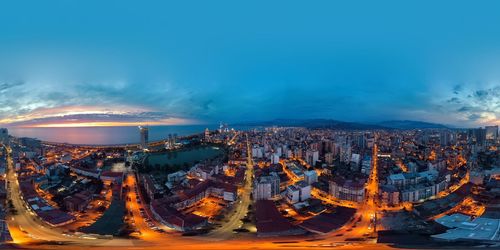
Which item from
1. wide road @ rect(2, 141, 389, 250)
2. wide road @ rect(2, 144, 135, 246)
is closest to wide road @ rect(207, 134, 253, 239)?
wide road @ rect(2, 141, 389, 250)

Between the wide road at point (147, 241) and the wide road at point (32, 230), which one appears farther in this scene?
the wide road at point (32, 230)

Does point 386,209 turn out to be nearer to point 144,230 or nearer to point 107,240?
point 144,230

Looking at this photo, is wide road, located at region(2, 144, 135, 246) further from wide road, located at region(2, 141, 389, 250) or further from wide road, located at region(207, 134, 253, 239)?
wide road, located at region(207, 134, 253, 239)

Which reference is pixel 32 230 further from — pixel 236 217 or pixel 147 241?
pixel 236 217

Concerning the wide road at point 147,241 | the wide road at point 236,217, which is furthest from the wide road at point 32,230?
the wide road at point 236,217

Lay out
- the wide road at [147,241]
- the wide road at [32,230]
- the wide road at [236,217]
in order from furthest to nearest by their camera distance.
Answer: the wide road at [236,217], the wide road at [32,230], the wide road at [147,241]

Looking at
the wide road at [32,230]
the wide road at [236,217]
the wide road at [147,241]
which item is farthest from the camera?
the wide road at [236,217]

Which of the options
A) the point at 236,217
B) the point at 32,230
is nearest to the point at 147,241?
the point at 236,217

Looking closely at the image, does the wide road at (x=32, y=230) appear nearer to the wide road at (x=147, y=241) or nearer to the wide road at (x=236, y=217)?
the wide road at (x=147, y=241)

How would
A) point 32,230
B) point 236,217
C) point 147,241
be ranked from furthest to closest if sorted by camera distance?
point 236,217 < point 32,230 < point 147,241

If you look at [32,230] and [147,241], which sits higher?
[147,241]

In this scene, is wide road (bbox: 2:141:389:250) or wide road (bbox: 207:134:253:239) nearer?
wide road (bbox: 2:141:389:250)
